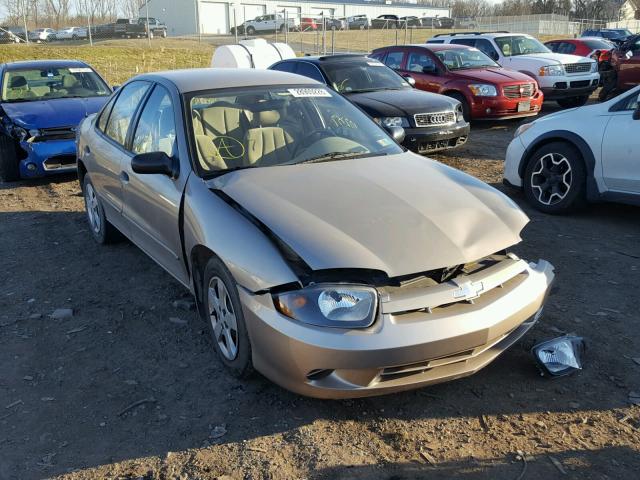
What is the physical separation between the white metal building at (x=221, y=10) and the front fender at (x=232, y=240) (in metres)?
41.9

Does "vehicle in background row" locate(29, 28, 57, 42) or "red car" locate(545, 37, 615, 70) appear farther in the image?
"vehicle in background row" locate(29, 28, 57, 42)

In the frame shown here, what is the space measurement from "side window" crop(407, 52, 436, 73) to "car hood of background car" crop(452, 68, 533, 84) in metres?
0.61

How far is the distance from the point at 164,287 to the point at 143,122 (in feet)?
4.21

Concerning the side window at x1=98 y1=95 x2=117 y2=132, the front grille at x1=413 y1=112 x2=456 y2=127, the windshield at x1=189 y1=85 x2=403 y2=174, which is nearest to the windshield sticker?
the windshield at x1=189 y1=85 x2=403 y2=174

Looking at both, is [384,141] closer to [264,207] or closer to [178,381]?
[264,207]

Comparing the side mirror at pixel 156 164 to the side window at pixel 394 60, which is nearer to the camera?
the side mirror at pixel 156 164

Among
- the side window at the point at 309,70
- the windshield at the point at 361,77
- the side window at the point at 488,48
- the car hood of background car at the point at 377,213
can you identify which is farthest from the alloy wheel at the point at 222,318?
the side window at the point at 488,48

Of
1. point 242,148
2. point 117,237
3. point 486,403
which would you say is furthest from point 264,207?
point 117,237

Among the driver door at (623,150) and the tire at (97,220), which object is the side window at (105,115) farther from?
the driver door at (623,150)

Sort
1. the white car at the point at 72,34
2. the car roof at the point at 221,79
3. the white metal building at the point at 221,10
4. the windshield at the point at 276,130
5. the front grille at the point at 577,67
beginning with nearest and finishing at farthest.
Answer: the windshield at the point at 276,130
the car roof at the point at 221,79
the front grille at the point at 577,67
the white car at the point at 72,34
the white metal building at the point at 221,10

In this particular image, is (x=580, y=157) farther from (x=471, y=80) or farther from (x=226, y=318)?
(x=471, y=80)

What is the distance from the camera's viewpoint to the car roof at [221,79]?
4289mm

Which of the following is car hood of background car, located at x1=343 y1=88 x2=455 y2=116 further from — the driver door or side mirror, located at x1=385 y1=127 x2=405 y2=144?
side mirror, located at x1=385 y1=127 x2=405 y2=144

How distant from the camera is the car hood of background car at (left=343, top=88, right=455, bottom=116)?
28.5 feet
